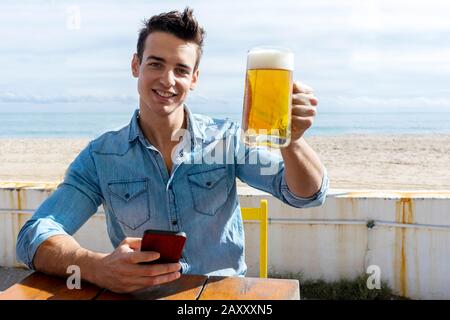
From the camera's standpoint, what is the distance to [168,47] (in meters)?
2.44

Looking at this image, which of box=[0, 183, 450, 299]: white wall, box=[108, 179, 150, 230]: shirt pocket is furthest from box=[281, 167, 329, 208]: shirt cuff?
box=[0, 183, 450, 299]: white wall

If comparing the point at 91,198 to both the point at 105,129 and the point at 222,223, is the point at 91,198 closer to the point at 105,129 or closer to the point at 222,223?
the point at 105,129

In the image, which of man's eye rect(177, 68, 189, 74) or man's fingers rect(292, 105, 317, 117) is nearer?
man's fingers rect(292, 105, 317, 117)

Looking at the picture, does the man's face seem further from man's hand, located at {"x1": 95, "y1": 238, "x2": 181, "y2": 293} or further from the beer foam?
man's hand, located at {"x1": 95, "y1": 238, "x2": 181, "y2": 293}

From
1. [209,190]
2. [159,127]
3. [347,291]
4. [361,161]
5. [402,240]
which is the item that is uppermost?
[159,127]

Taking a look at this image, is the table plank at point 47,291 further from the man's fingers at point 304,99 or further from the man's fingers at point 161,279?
the man's fingers at point 304,99

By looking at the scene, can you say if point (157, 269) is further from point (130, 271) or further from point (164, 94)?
point (164, 94)

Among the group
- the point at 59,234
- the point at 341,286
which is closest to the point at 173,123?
the point at 59,234

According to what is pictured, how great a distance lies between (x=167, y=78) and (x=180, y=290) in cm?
103

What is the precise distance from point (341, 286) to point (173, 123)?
232 cm

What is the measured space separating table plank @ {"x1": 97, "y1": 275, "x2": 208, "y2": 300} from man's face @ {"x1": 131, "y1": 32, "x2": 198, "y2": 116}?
920 mm

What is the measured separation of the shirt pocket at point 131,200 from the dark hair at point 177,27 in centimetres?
63

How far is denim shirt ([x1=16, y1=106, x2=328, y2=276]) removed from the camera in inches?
93.0

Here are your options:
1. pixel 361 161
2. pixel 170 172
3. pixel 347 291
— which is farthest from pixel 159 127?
pixel 361 161
